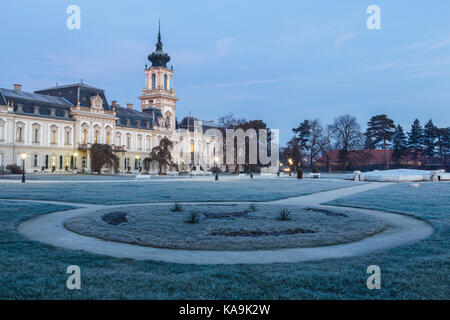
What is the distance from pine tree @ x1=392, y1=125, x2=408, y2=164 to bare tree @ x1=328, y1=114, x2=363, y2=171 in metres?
11.9

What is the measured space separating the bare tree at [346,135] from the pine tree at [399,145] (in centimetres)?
1189

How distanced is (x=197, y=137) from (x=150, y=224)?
79404mm

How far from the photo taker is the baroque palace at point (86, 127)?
5506cm

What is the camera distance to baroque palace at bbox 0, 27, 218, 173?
5506cm

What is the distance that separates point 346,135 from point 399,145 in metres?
16.7

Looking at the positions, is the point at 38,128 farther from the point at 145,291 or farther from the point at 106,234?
the point at 145,291

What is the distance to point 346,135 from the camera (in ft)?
256

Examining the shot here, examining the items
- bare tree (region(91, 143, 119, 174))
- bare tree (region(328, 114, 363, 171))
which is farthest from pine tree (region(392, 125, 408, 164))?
bare tree (region(91, 143, 119, 174))

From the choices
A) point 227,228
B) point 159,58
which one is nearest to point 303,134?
point 159,58

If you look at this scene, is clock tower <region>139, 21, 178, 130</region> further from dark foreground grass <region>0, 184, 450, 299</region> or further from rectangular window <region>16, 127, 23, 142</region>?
dark foreground grass <region>0, 184, 450, 299</region>

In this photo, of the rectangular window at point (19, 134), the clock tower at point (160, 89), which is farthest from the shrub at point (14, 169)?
the clock tower at point (160, 89)

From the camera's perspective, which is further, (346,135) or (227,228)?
(346,135)

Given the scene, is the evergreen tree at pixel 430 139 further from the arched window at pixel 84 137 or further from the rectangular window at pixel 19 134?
the rectangular window at pixel 19 134

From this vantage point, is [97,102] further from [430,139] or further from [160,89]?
[430,139]
